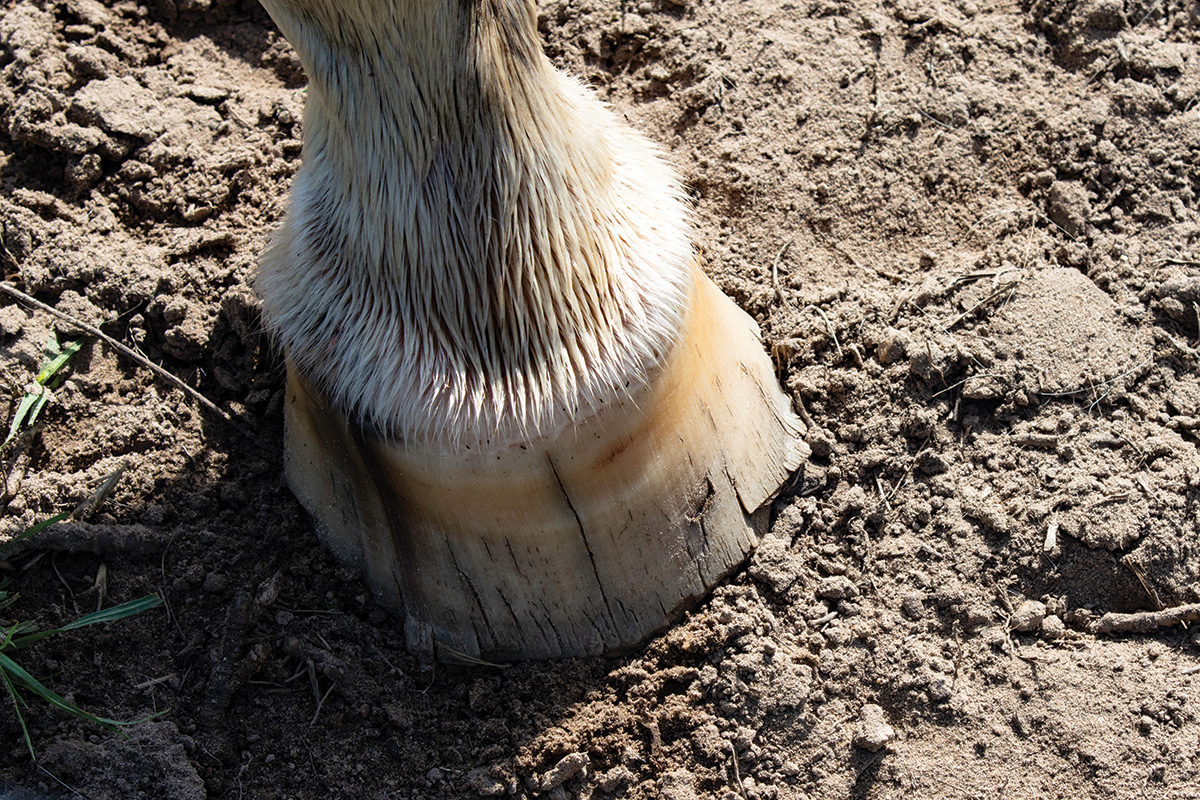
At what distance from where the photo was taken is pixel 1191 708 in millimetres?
2062

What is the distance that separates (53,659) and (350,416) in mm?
869

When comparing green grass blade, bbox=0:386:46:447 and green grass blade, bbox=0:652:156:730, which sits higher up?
green grass blade, bbox=0:386:46:447

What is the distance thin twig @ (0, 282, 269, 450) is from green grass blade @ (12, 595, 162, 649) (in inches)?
20.6

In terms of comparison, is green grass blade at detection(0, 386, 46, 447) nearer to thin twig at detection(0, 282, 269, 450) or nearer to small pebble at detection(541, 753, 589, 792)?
thin twig at detection(0, 282, 269, 450)

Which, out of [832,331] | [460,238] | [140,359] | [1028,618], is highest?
[460,238]

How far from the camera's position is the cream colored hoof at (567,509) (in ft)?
6.55

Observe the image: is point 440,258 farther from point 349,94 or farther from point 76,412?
point 76,412

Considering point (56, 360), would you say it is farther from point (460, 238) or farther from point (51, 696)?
point (460, 238)

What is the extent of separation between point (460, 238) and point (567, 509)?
2.01 feet

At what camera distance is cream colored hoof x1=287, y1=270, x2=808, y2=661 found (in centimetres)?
200

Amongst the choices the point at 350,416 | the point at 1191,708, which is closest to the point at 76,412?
the point at 350,416

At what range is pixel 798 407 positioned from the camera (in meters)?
2.51

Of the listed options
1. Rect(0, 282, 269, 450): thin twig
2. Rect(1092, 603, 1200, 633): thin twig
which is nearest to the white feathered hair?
Rect(0, 282, 269, 450): thin twig

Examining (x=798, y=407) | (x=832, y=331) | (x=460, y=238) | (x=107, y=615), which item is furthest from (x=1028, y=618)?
(x=107, y=615)
